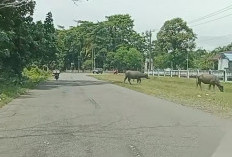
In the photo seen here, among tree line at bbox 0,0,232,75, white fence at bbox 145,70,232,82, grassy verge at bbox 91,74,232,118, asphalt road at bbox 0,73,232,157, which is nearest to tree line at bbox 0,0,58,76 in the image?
tree line at bbox 0,0,232,75

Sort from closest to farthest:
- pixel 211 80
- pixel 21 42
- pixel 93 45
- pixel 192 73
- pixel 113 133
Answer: pixel 113 133 < pixel 211 80 < pixel 21 42 < pixel 192 73 < pixel 93 45

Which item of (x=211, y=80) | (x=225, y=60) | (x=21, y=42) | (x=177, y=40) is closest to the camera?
(x=211, y=80)

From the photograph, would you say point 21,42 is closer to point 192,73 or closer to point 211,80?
point 211,80

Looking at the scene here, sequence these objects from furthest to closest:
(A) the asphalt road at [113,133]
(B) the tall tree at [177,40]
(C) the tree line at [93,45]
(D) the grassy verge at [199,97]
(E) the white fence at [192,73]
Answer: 1. (B) the tall tree at [177,40]
2. (E) the white fence at [192,73]
3. (C) the tree line at [93,45]
4. (D) the grassy verge at [199,97]
5. (A) the asphalt road at [113,133]

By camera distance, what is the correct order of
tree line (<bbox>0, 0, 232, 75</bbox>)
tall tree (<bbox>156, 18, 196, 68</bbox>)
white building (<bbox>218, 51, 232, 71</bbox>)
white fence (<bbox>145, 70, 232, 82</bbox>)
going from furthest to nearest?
1. tall tree (<bbox>156, 18, 196, 68</bbox>)
2. white building (<bbox>218, 51, 232, 71</bbox>)
3. white fence (<bbox>145, 70, 232, 82</bbox>)
4. tree line (<bbox>0, 0, 232, 75</bbox>)

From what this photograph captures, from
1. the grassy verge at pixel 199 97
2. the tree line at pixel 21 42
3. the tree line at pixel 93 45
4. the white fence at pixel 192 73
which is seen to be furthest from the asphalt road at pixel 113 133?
the white fence at pixel 192 73

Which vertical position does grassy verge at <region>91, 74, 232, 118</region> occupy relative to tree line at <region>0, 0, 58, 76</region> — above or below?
below

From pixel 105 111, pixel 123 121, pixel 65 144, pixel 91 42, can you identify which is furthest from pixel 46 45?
pixel 91 42

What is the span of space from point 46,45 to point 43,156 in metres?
40.4

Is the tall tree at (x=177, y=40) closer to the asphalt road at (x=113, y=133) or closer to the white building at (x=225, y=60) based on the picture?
the white building at (x=225, y=60)

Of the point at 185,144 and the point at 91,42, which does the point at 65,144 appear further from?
the point at 91,42

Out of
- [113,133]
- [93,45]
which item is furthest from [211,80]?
[93,45]

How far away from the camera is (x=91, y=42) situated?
439 feet

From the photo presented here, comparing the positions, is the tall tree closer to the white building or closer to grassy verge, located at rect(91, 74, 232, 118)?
the white building
